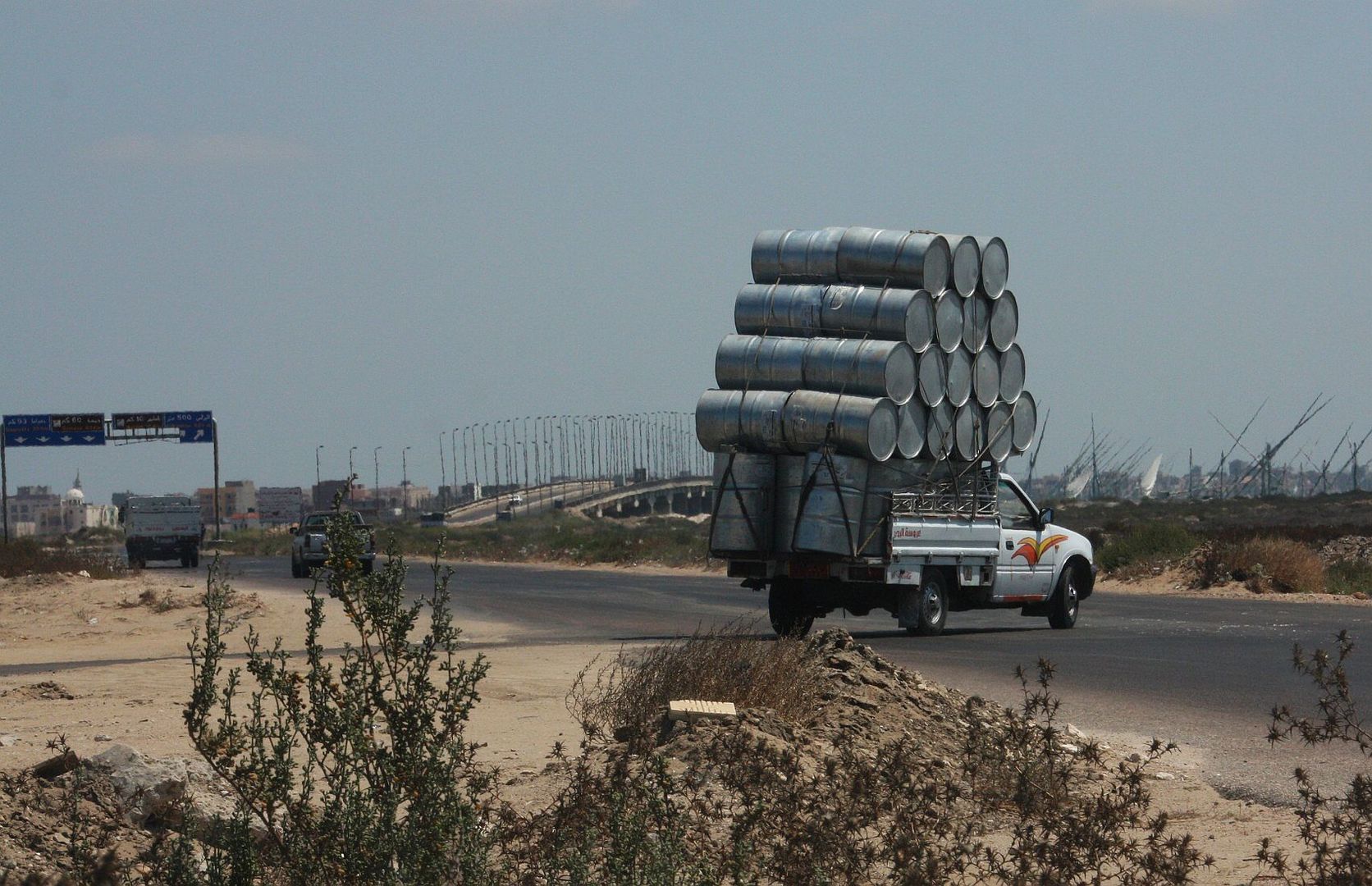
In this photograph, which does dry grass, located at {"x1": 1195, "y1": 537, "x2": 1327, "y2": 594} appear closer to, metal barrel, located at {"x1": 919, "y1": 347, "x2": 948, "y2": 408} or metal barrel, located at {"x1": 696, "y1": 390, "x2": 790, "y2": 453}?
metal barrel, located at {"x1": 919, "y1": 347, "x2": 948, "y2": 408}

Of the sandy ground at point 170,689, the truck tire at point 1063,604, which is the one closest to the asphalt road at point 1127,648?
the truck tire at point 1063,604

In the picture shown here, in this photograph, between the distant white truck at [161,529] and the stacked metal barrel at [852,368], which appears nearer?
the stacked metal barrel at [852,368]

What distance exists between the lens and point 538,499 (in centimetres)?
18075

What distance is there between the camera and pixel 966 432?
70.8 feet

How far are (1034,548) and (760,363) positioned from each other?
480 centimetres

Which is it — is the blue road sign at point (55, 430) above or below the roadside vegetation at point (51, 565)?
above

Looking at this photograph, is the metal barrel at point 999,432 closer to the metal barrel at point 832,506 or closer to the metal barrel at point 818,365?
the metal barrel at point 818,365

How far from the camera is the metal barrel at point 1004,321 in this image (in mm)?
21797

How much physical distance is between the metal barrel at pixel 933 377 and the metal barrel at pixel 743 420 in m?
1.72

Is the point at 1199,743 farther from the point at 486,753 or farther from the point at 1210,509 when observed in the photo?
the point at 1210,509

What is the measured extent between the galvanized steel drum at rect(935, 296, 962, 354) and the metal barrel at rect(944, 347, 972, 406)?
15 centimetres

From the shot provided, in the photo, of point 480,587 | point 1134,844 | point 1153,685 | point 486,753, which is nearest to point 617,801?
point 1134,844

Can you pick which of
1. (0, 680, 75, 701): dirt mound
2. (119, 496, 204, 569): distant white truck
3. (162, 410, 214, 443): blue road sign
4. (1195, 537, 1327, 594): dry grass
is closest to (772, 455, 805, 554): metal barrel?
(0, 680, 75, 701): dirt mound

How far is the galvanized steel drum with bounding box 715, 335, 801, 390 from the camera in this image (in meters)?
20.5
